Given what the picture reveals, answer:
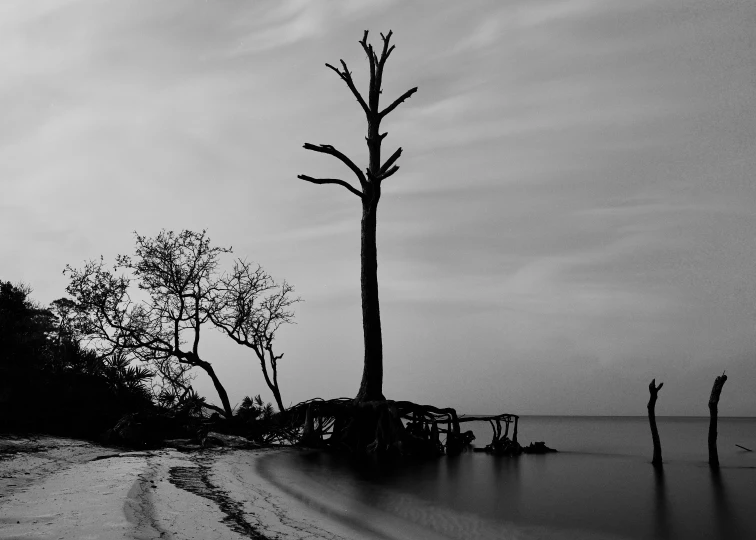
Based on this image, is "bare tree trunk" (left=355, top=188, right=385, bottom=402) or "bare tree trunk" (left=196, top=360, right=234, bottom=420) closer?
"bare tree trunk" (left=355, top=188, right=385, bottom=402)

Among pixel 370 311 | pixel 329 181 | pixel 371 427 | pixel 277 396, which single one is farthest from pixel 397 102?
pixel 277 396

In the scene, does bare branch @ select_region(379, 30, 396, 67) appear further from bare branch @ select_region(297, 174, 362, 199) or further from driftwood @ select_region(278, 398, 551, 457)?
driftwood @ select_region(278, 398, 551, 457)

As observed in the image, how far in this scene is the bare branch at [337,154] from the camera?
65.4ft

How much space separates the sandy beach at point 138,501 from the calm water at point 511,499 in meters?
1.00

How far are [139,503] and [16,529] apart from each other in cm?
157

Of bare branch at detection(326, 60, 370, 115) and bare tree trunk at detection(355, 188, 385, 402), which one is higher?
bare branch at detection(326, 60, 370, 115)

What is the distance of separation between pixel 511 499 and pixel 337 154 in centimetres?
1267

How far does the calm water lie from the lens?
8953 millimetres

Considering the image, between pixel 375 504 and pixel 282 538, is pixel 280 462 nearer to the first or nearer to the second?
pixel 375 504

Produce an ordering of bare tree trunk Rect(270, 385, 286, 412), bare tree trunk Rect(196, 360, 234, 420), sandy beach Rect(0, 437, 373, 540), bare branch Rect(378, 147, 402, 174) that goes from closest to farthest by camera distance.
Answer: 1. sandy beach Rect(0, 437, 373, 540)
2. bare branch Rect(378, 147, 402, 174)
3. bare tree trunk Rect(196, 360, 234, 420)
4. bare tree trunk Rect(270, 385, 286, 412)

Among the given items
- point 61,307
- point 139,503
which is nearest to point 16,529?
point 139,503

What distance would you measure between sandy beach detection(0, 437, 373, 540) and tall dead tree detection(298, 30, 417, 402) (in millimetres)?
8521

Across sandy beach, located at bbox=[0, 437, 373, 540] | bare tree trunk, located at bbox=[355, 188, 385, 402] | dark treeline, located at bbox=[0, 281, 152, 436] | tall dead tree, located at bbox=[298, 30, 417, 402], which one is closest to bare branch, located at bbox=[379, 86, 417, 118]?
tall dead tree, located at bbox=[298, 30, 417, 402]

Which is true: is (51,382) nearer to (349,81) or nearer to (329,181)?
(329,181)
